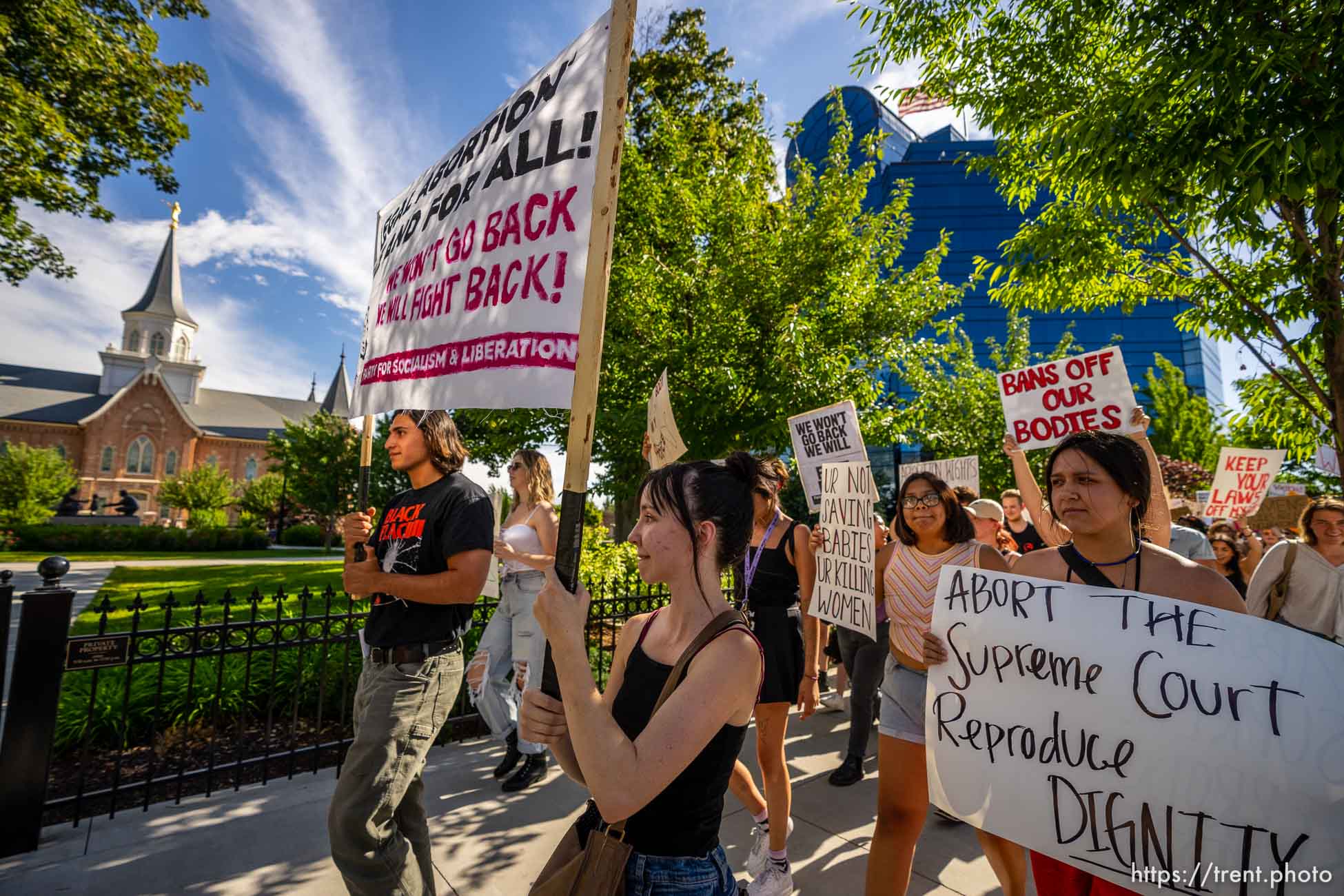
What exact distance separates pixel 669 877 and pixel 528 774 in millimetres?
3086

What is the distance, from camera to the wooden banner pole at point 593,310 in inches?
58.4

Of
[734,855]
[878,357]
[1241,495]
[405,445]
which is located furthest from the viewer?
[878,357]

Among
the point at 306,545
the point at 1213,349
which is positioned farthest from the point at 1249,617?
the point at 1213,349

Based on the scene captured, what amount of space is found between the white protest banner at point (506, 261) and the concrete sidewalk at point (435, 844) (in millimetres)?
2490

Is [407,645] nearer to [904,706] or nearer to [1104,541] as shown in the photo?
[904,706]

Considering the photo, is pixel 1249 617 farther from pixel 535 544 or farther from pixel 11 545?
pixel 11 545

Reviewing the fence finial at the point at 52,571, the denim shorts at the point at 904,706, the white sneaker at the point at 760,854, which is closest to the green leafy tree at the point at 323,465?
the fence finial at the point at 52,571

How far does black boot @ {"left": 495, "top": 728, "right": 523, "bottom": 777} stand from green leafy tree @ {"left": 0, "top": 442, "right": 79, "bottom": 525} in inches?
1728

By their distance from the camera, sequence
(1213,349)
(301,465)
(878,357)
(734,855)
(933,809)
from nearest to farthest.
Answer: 1. (734,855)
2. (933,809)
3. (878,357)
4. (301,465)
5. (1213,349)

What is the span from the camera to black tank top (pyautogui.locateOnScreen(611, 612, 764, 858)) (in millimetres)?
1574

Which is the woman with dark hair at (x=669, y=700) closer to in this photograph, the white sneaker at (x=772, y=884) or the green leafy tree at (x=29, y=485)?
the white sneaker at (x=772, y=884)

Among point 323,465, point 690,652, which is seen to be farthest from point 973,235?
point 690,652

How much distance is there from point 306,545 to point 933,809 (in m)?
48.6

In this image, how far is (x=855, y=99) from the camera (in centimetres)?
4969
